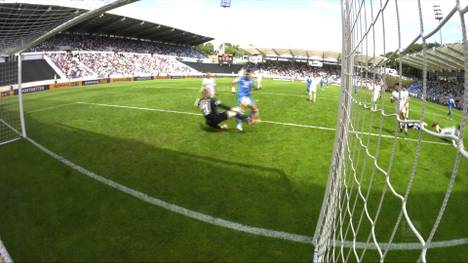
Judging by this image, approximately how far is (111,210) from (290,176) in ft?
12.6

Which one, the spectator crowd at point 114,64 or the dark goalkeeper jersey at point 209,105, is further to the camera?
the spectator crowd at point 114,64

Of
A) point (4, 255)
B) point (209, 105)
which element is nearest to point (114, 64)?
point (209, 105)

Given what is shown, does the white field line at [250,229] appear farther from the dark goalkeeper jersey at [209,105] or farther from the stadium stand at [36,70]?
the stadium stand at [36,70]

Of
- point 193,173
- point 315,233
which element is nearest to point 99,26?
point 193,173

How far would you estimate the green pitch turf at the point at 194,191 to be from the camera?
4.47m

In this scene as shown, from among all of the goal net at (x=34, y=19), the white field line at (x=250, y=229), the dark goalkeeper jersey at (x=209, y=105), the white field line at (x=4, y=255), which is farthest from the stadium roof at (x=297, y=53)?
the white field line at (x=4, y=255)

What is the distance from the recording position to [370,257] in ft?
14.3

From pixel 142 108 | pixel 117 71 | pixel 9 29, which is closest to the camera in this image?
pixel 9 29

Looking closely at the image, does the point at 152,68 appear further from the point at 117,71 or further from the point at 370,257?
the point at 370,257

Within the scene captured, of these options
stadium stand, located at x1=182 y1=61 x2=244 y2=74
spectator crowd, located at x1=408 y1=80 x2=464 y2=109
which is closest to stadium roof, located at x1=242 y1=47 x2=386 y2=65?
stadium stand, located at x1=182 y1=61 x2=244 y2=74

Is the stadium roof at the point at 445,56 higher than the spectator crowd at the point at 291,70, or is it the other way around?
the spectator crowd at the point at 291,70

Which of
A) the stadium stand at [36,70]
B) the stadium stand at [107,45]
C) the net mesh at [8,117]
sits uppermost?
the stadium stand at [107,45]

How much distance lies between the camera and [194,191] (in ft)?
20.5

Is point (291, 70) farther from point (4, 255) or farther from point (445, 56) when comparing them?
point (4, 255)
